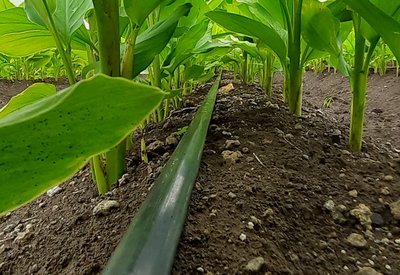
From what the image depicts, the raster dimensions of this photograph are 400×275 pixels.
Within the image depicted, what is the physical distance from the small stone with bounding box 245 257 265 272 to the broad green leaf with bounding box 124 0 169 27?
350 mm

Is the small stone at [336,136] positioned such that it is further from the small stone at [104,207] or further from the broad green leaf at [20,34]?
the broad green leaf at [20,34]

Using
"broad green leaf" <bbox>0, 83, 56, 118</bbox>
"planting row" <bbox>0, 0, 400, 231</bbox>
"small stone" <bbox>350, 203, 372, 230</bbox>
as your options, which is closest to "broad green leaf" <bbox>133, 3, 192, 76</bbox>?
"planting row" <bbox>0, 0, 400, 231</bbox>

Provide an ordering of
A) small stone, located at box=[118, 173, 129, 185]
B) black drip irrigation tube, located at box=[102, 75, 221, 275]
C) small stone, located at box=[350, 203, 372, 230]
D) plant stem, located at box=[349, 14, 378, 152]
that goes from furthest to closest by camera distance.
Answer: plant stem, located at box=[349, 14, 378, 152] < small stone, located at box=[118, 173, 129, 185] < small stone, located at box=[350, 203, 372, 230] < black drip irrigation tube, located at box=[102, 75, 221, 275]

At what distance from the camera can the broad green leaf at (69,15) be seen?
0.60 m

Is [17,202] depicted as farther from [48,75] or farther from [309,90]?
[48,75]

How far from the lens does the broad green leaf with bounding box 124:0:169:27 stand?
0.56m

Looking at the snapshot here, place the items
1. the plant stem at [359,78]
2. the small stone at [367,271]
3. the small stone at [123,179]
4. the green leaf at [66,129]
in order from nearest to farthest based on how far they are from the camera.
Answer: the green leaf at [66,129]
the small stone at [367,271]
the small stone at [123,179]
the plant stem at [359,78]

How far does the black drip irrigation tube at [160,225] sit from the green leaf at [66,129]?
101 mm

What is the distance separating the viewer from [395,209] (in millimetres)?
528

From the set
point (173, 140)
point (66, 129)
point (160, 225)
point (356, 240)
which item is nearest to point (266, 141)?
point (173, 140)

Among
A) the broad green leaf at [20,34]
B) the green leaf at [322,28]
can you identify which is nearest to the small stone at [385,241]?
the green leaf at [322,28]

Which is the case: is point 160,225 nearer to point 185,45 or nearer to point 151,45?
point 151,45

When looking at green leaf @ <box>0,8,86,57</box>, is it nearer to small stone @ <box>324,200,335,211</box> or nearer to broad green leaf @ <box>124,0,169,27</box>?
broad green leaf @ <box>124,0,169,27</box>

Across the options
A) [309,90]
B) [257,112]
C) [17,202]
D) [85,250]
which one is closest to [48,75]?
[309,90]
